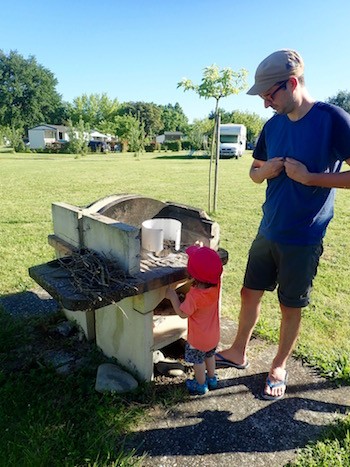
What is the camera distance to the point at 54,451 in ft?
5.92

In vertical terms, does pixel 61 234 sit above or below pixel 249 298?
above

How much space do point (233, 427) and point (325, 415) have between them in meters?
0.59

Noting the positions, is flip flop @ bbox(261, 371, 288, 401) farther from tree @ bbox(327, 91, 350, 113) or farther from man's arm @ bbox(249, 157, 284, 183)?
tree @ bbox(327, 91, 350, 113)

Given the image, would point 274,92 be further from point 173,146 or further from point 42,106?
point 42,106

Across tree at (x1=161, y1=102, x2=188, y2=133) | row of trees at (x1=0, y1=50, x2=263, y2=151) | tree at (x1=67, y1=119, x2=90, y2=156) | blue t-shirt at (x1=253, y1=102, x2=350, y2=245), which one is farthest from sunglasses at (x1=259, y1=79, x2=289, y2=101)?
tree at (x1=161, y1=102, x2=188, y2=133)

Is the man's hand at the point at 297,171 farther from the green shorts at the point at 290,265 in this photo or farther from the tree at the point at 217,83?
the tree at the point at 217,83

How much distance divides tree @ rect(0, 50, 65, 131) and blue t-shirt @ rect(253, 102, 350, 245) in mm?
57467

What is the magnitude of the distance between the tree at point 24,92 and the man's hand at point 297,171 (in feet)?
189

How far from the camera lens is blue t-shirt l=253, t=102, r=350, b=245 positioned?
5.85ft

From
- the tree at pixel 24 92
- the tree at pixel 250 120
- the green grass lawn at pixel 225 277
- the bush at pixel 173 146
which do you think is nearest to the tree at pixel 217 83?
the green grass lawn at pixel 225 277

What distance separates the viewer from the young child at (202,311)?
2.06 meters

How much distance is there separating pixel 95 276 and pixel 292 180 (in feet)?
4.04

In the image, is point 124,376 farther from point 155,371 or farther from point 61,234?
point 61,234

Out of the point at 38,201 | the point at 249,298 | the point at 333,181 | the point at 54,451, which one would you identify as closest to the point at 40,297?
the point at 54,451
